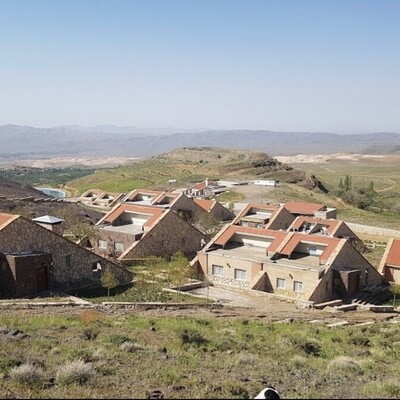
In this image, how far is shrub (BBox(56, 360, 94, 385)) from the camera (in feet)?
35.9

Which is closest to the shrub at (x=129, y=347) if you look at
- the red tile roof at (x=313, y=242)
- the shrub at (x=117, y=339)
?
the shrub at (x=117, y=339)

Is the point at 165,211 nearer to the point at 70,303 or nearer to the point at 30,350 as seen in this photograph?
the point at 70,303

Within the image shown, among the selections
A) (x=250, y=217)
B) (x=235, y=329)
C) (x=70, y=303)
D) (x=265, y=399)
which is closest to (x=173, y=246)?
(x=250, y=217)

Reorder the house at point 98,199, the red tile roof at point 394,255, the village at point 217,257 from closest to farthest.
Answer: the village at point 217,257 → the red tile roof at point 394,255 → the house at point 98,199

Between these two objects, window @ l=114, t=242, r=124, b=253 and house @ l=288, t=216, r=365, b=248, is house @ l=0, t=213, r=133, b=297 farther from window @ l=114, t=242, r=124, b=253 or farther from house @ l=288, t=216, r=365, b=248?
house @ l=288, t=216, r=365, b=248

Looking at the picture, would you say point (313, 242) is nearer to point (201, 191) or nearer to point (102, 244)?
point (102, 244)

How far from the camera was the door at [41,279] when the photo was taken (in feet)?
92.0

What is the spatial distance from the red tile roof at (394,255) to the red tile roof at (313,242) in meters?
5.79

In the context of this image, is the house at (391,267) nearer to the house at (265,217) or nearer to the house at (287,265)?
the house at (287,265)

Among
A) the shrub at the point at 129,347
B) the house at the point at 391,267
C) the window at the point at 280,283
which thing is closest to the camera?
the shrub at the point at 129,347

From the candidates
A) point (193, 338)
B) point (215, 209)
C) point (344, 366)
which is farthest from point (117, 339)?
point (215, 209)

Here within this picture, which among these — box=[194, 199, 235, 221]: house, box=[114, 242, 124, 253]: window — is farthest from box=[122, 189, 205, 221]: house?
box=[114, 242, 124, 253]: window

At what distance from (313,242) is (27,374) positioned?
86.6ft

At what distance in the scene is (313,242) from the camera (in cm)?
3541
